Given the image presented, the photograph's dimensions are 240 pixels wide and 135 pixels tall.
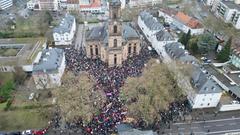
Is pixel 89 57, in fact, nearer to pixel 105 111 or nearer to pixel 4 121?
pixel 105 111

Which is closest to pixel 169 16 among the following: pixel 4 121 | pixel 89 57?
pixel 89 57

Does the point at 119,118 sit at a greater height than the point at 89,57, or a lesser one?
lesser

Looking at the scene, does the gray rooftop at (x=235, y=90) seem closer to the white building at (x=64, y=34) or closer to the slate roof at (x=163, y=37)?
the slate roof at (x=163, y=37)

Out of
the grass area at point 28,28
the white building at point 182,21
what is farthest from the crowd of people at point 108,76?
the white building at point 182,21

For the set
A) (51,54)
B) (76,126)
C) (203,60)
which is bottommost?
(76,126)

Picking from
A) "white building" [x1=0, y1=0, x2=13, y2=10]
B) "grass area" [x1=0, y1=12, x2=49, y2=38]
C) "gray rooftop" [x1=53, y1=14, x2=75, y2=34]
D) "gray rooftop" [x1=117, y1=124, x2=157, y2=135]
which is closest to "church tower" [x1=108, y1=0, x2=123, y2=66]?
"gray rooftop" [x1=53, y1=14, x2=75, y2=34]

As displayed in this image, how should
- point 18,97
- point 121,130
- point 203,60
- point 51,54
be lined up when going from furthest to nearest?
point 203,60 < point 51,54 < point 18,97 < point 121,130

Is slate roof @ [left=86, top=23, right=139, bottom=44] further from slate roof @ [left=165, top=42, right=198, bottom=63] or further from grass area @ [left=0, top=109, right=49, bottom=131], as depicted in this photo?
grass area @ [left=0, top=109, right=49, bottom=131]
